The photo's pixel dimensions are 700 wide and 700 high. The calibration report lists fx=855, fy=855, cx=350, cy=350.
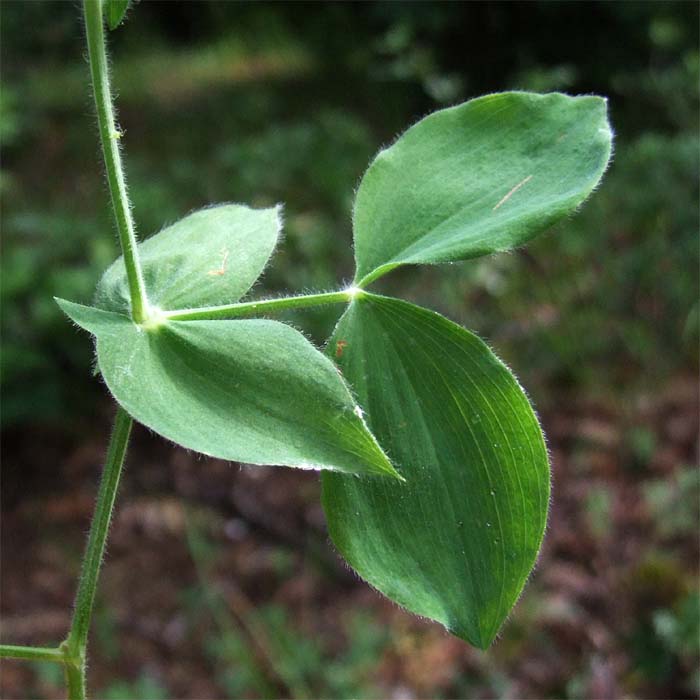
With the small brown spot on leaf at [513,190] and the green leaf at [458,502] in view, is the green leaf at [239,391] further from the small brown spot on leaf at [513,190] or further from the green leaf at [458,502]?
the small brown spot on leaf at [513,190]

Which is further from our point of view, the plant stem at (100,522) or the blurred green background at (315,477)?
the blurred green background at (315,477)

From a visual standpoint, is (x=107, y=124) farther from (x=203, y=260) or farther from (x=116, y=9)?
(x=203, y=260)

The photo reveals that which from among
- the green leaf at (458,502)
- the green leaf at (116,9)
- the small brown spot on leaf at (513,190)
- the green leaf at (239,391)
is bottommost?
the green leaf at (458,502)

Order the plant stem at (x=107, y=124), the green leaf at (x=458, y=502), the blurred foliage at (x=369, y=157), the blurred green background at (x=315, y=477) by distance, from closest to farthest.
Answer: the plant stem at (x=107, y=124) < the green leaf at (x=458, y=502) < the blurred green background at (x=315, y=477) < the blurred foliage at (x=369, y=157)

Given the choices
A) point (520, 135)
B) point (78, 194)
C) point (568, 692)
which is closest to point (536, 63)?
point (78, 194)

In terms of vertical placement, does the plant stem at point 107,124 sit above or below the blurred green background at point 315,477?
above

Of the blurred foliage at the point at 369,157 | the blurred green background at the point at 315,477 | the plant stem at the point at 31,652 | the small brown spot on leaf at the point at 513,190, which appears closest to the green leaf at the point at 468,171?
the small brown spot on leaf at the point at 513,190
